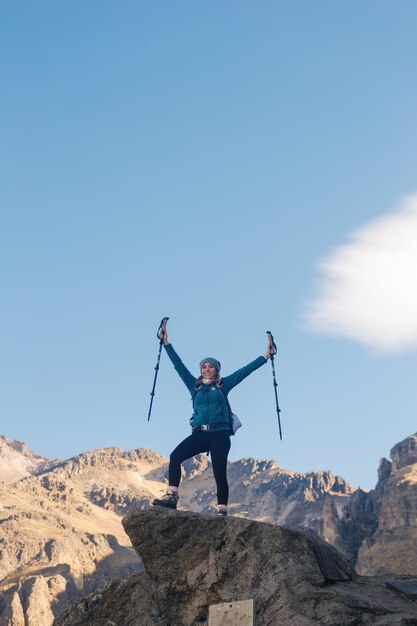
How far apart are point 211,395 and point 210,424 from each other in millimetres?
593

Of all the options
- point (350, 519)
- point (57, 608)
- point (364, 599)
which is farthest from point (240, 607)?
point (350, 519)

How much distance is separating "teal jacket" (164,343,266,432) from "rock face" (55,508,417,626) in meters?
2.05

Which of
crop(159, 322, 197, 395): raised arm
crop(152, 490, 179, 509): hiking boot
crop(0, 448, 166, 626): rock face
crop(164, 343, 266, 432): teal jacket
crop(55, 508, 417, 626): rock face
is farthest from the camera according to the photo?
crop(0, 448, 166, 626): rock face

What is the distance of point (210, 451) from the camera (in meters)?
14.8

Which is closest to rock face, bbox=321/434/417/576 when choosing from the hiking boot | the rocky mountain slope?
the rocky mountain slope

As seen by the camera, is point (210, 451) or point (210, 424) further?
point (210, 451)

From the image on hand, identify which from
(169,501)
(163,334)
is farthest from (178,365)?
(169,501)

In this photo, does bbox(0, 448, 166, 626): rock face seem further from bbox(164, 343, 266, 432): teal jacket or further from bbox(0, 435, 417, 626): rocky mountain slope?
bbox(164, 343, 266, 432): teal jacket

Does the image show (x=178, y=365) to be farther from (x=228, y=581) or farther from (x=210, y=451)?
(x=228, y=581)

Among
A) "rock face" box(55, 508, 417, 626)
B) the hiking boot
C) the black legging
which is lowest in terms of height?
"rock face" box(55, 508, 417, 626)

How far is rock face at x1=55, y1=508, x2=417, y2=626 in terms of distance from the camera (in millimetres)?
11383

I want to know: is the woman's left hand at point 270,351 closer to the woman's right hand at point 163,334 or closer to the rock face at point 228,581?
the woman's right hand at point 163,334

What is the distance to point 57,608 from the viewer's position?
3565 inches

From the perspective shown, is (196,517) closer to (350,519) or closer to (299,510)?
(350,519)
